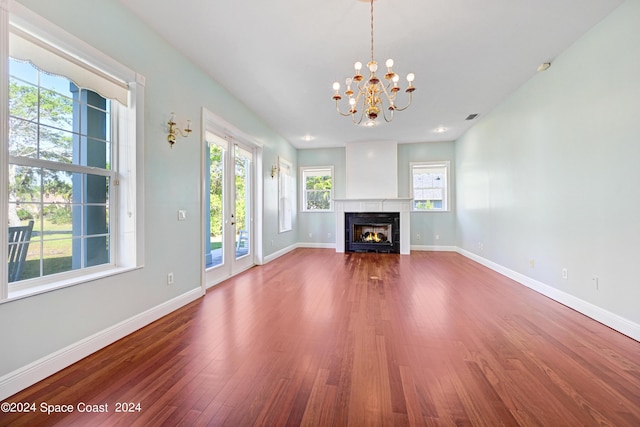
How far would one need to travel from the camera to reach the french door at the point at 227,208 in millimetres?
3850

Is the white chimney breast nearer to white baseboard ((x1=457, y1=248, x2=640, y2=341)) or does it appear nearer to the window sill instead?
white baseboard ((x1=457, y1=248, x2=640, y2=341))

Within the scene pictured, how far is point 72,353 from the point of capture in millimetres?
1875

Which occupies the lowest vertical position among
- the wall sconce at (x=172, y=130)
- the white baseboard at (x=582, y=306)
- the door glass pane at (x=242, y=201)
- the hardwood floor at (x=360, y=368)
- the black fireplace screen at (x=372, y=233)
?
the hardwood floor at (x=360, y=368)

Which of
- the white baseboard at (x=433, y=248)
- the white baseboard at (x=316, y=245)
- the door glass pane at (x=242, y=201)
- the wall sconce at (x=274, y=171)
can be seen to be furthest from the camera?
the white baseboard at (x=316, y=245)

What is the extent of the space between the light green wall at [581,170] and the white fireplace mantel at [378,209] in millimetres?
2404

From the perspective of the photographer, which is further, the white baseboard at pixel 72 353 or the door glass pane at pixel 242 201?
the door glass pane at pixel 242 201

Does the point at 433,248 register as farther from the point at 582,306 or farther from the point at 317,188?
A: the point at 582,306

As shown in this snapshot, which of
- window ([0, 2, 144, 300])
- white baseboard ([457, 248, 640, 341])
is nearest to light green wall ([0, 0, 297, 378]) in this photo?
window ([0, 2, 144, 300])

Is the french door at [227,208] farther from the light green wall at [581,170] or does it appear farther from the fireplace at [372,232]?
the light green wall at [581,170]

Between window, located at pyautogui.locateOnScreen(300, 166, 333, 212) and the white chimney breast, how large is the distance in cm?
69

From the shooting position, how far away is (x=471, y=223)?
5984mm

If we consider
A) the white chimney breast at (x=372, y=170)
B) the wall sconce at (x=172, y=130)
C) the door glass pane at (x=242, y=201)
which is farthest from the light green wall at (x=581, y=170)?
the door glass pane at (x=242, y=201)

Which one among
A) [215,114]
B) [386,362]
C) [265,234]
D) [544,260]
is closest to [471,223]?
[544,260]

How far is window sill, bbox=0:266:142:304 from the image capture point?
1.64 metres
